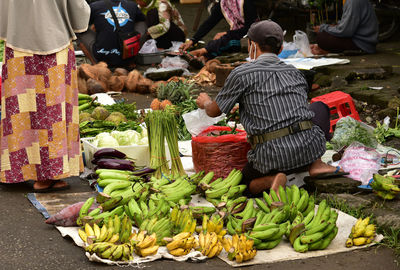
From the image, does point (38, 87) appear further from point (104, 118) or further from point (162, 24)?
point (162, 24)

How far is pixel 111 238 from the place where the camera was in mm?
4293

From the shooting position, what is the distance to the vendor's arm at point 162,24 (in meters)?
12.1

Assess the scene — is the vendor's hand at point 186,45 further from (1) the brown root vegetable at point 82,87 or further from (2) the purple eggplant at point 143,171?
(2) the purple eggplant at point 143,171

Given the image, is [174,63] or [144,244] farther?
[174,63]

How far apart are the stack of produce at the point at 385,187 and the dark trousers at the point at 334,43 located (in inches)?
226

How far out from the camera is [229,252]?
4.20 m

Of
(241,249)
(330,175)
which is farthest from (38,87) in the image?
(330,175)

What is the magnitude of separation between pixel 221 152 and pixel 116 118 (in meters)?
2.03

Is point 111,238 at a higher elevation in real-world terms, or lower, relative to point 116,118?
higher

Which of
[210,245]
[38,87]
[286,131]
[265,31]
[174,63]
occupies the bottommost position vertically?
[174,63]

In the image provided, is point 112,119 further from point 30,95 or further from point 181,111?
point 30,95

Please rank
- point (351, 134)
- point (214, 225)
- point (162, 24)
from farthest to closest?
point (162, 24) < point (351, 134) < point (214, 225)

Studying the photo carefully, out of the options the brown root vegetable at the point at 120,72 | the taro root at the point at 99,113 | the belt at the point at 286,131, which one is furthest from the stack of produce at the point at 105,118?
the brown root vegetable at the point at 120,72

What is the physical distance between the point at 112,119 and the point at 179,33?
5610 mm
